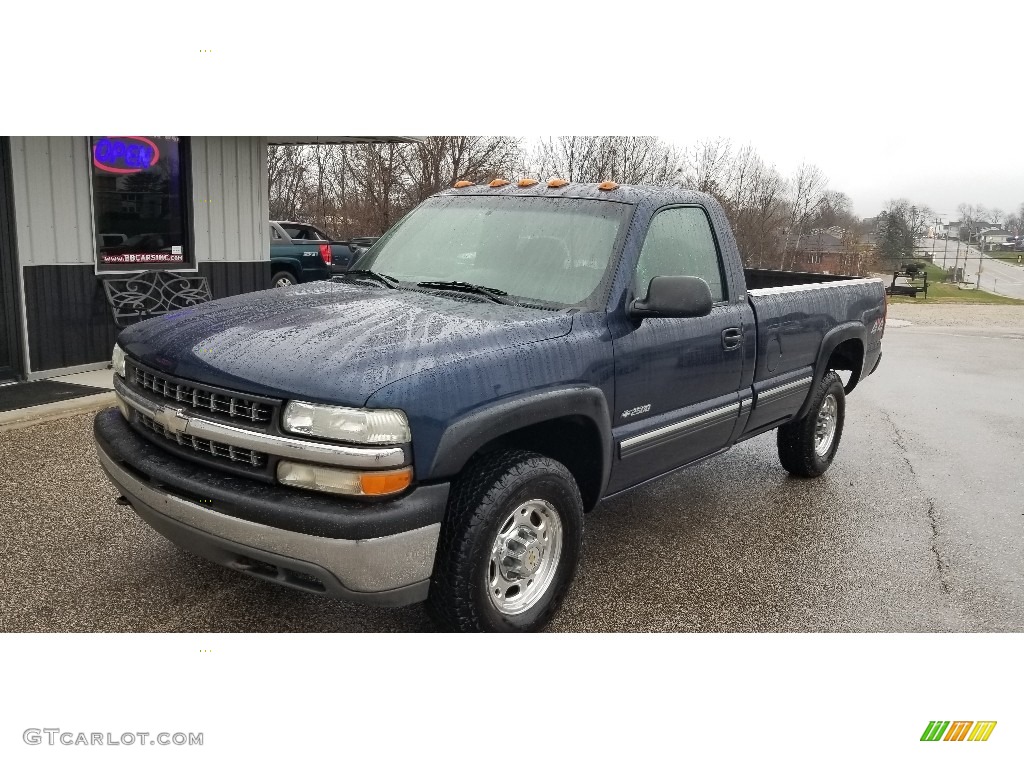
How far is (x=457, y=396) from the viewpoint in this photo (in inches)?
119

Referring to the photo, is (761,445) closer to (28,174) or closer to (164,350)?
(164,350)

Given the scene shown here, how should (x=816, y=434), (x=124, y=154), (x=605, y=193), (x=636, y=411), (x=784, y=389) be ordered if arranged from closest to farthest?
(x=636, y=411)
(x=605, y=193)
(x=784, y=389)
(x=816, y=434)
(x=124, y=154)

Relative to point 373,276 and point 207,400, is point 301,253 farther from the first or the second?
point 207,400

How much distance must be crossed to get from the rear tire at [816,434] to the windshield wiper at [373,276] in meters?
3.03

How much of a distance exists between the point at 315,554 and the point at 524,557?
955 mm

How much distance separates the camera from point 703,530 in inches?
198

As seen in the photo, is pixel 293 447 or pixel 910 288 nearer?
pixel 293 447

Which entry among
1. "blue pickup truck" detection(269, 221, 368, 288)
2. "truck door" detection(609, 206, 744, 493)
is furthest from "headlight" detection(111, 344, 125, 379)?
"blue pickup truck" detection(269, 221, 368, 288)

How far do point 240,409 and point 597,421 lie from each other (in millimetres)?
1495

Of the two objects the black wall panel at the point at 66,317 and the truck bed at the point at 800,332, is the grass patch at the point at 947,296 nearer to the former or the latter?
the truck bed at the point at 800,332

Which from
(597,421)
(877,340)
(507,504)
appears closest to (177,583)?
(507,504)

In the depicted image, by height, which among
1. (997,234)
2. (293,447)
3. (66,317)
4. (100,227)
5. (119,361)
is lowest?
(66,317)

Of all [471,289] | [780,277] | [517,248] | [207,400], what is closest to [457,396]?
[207,400]

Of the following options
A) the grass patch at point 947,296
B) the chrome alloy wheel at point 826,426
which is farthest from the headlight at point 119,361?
the grass patch at point 947,296
